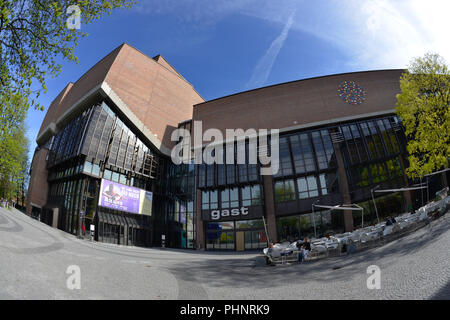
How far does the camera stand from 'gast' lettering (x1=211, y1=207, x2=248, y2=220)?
2958 cm

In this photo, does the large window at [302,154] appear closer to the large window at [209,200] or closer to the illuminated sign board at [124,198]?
the large window at [209,200]

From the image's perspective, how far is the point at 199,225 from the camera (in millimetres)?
30938

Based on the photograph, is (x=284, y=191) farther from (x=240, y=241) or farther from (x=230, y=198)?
(x=240, y=241)

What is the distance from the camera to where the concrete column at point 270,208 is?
91.6 feet

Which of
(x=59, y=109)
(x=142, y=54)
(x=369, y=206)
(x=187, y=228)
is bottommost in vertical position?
(x=187, y=228)

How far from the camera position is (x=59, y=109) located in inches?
1564

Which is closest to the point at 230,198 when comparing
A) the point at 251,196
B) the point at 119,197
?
the point at 251,196

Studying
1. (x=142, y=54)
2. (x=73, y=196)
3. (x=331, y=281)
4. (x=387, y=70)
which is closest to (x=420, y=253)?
(x=331, y=281)

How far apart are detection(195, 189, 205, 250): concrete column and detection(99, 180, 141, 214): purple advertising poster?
823 centimetres

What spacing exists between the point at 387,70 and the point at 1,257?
44.0 meters

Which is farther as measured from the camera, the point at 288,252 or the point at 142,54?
Answer: the point at 142,54

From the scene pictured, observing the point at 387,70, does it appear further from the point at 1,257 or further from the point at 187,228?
the point at 1,257

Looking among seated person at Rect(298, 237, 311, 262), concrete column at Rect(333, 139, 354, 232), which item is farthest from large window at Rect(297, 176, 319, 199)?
seated person at Rect(298, 237, 311, 262)

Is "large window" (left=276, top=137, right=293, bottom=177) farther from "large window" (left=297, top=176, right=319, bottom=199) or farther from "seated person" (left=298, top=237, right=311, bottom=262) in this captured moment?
"seated person" (left=298, top=237, right=311, bottom=262)
